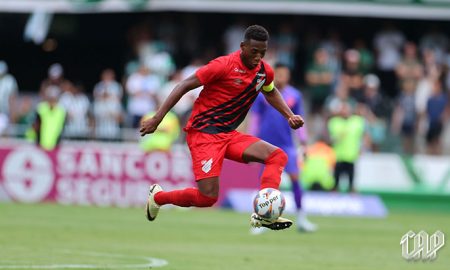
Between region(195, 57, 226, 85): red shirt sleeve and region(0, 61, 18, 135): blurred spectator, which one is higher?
region(0, 61, 18, 135): blurred spectator

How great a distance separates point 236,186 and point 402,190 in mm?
4119

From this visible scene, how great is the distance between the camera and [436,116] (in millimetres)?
27297

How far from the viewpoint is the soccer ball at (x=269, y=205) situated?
1223cm

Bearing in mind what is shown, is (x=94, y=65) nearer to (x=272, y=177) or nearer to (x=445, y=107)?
(x=445, y=107)

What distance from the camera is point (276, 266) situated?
13.1 metres

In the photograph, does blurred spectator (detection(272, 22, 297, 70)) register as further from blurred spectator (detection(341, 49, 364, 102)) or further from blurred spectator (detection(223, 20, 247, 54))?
blurred spectator (detection(341, 49, 364, 102))

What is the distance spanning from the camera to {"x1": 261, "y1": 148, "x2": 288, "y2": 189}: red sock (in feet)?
41.2

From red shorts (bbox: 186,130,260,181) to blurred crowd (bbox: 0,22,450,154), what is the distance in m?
13.2

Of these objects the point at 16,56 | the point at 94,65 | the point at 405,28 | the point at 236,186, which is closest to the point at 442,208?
the point at 236,186

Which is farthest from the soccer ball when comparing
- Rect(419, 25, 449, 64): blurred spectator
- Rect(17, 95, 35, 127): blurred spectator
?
Rect(419, 25, 449, 64): blurred spectator

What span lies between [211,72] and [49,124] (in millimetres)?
13389

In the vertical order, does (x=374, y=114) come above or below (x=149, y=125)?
above

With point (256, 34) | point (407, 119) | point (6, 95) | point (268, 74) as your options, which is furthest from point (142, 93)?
point (256, 34)

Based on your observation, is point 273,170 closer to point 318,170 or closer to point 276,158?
point 276,158
